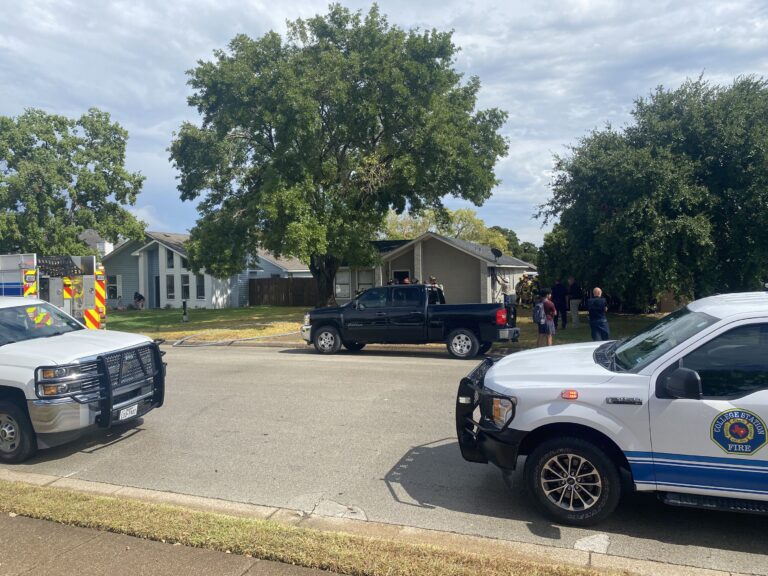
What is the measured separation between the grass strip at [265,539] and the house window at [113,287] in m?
40.5

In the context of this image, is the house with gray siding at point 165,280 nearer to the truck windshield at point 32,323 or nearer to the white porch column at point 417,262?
the white porch column at point 417,262

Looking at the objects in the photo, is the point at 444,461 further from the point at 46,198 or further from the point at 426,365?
the point at 46,198

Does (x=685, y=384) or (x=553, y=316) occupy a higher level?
(x=553, y=316)

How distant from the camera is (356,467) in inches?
239

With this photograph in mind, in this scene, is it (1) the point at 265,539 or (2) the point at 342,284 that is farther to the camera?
(2) the point at 342,284

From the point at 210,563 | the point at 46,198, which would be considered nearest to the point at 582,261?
the point at 210,563

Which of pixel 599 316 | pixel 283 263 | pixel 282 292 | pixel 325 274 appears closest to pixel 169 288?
pixel 282 292

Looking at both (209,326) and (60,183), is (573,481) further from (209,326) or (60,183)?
(60,183)

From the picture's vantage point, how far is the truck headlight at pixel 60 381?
612 cm

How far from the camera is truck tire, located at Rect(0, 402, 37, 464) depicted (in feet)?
20.7

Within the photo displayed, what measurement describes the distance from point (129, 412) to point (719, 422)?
5778 millimetres

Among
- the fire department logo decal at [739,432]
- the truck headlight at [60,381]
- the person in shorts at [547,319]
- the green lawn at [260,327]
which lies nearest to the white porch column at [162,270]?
the green lawn at [260,327]

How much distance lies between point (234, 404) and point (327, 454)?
2.97 meters

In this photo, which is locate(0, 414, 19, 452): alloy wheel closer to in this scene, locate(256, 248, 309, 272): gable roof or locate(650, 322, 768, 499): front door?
locate(650, 322, 768, 499): front door
